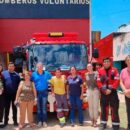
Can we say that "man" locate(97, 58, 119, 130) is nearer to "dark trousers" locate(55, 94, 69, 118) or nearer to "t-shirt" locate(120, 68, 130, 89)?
"t-shirt" locate(120, 68, 130, 89)

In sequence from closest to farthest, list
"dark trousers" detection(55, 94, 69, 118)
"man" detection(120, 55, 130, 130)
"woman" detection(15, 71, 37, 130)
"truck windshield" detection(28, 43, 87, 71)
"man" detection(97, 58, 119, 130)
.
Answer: "man" detection(120, 55, 130, 130), "man" detection(97, 58, 119, 130), "woman" detection(15, 71, 37, 130), "dark trousers" detection(55, 94, 69, 118), "truck windshield" detection(28, 43, 87, 71)

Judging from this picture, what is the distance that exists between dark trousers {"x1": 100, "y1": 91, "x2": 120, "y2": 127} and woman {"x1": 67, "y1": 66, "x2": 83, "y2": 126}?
1088mm

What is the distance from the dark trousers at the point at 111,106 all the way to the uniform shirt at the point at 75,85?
109cm

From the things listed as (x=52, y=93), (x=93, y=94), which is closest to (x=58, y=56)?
(x=52, y=93)

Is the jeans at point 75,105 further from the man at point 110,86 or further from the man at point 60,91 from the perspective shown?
the man at point 110,86

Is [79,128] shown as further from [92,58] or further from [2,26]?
[2,26]

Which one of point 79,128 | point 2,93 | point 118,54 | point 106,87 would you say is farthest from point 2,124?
point 118,54

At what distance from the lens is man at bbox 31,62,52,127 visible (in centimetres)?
1114

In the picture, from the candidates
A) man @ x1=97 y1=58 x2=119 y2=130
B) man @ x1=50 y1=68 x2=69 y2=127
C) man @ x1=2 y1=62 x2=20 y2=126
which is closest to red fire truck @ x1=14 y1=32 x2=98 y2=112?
man @ x1=50 y1=68 x2=69 y2=127

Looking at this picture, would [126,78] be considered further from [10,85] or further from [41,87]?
[10,85]

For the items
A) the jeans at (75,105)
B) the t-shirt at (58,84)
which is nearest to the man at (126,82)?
the jeans at (75,105)

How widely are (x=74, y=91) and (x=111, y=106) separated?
1.42 m

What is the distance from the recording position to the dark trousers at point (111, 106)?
33.1ft

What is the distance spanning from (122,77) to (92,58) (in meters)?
3.16
